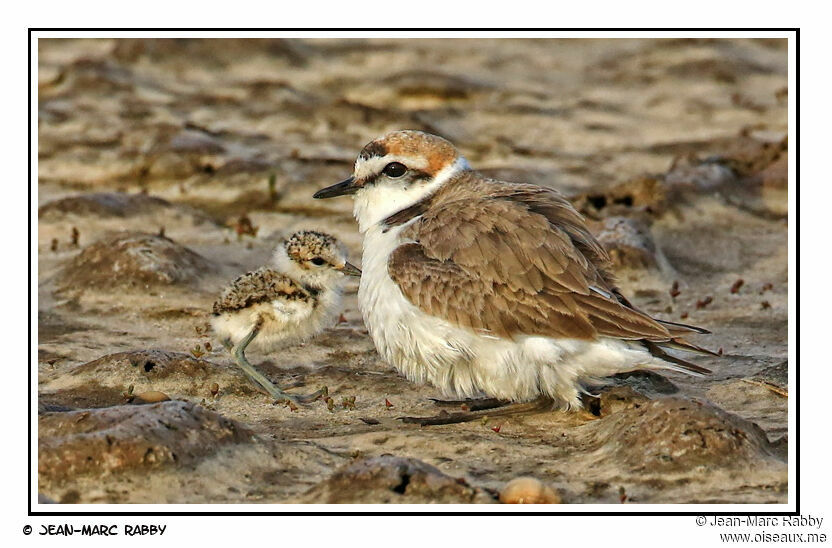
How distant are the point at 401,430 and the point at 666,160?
6889mm

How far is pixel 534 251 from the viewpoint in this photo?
6.02 metres

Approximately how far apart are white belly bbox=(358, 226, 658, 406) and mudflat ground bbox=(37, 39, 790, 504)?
0.88 ft

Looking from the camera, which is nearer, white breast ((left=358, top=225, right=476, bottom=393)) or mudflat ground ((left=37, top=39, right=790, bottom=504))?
mudflat ground ((left=37, top=39, right=790, bottom=504))

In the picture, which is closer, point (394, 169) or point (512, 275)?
point (512, 275)

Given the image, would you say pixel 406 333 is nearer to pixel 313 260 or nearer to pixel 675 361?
pixel 313 260

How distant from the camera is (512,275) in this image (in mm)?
5973

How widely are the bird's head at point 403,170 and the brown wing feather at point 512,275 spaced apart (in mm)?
548

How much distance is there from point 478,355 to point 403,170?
57.5 inches

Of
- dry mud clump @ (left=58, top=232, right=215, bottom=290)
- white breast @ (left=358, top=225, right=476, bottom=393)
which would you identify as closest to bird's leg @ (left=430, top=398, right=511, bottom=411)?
white breast @ (left=358, top=225, right=476, bottom=393)

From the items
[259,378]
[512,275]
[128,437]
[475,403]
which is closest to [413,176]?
[512,275]

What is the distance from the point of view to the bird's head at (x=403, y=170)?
6.86 metres

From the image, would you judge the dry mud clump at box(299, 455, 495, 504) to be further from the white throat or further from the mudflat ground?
the white throat

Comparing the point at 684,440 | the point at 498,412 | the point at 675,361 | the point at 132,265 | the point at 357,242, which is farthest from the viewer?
the point at 357,242

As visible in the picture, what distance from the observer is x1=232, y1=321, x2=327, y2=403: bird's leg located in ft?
21.5
